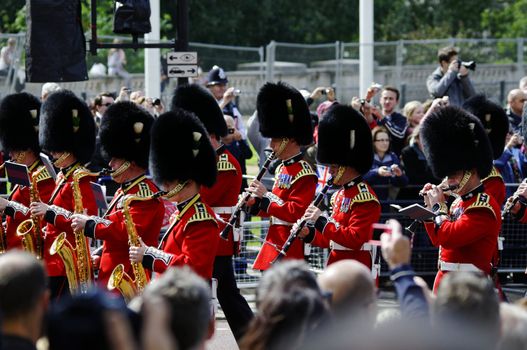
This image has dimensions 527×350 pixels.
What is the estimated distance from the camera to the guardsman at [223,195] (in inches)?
328

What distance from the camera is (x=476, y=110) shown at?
31.0 ft

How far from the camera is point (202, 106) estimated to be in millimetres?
9492

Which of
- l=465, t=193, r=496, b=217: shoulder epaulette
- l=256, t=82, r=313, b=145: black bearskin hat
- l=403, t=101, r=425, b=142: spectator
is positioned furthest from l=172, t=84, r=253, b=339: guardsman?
l=403, t=101, r=425, b=142: spectator

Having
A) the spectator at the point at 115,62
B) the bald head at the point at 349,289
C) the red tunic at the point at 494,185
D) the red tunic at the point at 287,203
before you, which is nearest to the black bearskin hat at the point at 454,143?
the red tunic at the point at 494,185

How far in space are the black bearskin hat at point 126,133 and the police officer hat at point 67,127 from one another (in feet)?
1.38

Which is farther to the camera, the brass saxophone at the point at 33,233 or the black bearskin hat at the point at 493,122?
the black bearskin hat at the point at 493,122

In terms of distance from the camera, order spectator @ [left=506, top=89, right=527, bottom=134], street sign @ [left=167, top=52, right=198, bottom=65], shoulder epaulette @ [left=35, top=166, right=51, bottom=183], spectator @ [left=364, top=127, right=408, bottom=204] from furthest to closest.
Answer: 1. spectator @ [left=506, top=89, right=527, bottom=134]
2. street sign @ [left=167, top=52, right=198, bottom=65]
3. spectator @ [left=364, top=127, right=408, bottom=204]
4. shoulder epaulette @ [left=35, top=166, right=51, bottom=183]

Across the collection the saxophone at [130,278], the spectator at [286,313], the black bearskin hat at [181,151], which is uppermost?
the black bearskin hat at [181,151]

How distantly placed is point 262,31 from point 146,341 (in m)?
29.7

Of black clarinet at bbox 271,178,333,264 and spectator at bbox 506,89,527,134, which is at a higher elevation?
spectator at bbox 506,89,527,134

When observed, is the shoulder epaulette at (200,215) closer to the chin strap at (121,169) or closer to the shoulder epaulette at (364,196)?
the chin strap at (121,169)

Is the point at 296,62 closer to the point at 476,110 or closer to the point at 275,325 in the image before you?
the point at 476,110

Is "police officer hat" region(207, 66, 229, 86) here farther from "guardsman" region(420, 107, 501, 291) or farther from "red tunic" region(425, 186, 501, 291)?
"red tunic" region(425, 186, 501, 291)

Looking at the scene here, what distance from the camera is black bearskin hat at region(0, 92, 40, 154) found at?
30.6 ft
